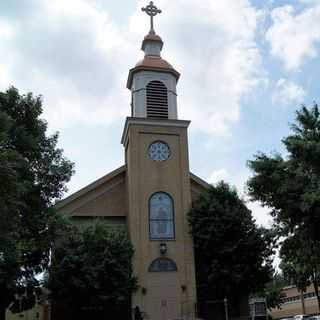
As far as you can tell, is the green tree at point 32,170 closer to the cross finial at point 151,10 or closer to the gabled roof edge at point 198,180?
the gabled roof edge at point 198,180

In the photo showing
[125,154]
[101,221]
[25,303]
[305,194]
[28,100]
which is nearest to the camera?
[28,100]

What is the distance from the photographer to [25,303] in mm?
28469

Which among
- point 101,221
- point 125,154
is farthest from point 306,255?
point 125,154

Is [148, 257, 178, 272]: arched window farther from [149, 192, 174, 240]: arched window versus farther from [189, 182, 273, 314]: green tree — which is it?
[189, 182, 273, 314]: green tree

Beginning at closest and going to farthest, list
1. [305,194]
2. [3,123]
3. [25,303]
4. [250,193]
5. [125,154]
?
[3,123], [305,194], [250,193], [25,303], [125,154]

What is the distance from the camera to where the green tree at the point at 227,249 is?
29688 millimetres

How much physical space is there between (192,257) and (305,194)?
11.6 meters

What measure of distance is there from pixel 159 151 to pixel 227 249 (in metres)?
7.85

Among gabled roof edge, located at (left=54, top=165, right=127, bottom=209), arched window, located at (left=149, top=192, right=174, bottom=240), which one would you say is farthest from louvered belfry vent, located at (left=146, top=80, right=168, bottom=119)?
arched window, located at (left=149, top=192, right=174, bottom=240)

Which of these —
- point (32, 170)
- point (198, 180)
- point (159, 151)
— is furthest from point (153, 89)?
point (32, 170)

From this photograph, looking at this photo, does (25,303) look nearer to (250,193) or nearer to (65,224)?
(65,224)

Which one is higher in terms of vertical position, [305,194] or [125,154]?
[125,154]

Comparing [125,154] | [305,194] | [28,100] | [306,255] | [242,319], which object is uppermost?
[125,154]

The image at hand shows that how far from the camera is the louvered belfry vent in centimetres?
3416
